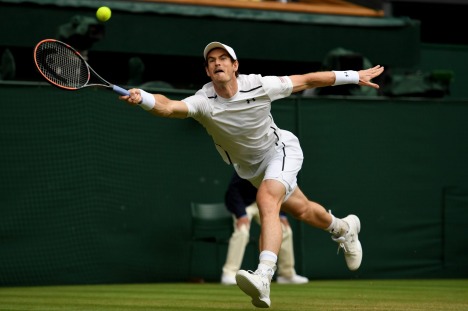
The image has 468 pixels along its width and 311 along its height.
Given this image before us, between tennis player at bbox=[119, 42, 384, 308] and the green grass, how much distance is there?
823 millimetres

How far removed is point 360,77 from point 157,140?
4.75 meters

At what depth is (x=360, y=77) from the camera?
28.0 ft

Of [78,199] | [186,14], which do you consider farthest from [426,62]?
[78,199]

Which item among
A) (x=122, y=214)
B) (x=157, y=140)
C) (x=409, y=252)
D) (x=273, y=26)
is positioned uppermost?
(x=273, y=26)

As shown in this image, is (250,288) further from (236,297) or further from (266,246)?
(236,297)

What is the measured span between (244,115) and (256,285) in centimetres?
159

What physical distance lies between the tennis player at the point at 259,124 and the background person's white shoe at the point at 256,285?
5.7 inches

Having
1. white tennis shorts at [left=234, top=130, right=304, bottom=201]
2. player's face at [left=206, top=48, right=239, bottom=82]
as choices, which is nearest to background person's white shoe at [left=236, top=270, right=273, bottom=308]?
white tennis shorts at [left=234, top=130, right=304, bottom=201]

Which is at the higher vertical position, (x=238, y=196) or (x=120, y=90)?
(x=120, y=90)

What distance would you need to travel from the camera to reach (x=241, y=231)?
12.4 metres

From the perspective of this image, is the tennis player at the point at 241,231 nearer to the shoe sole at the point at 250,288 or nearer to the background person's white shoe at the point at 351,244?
the background person's white shoe at the point at 351,244

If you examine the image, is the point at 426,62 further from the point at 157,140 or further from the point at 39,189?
the point at 39,189

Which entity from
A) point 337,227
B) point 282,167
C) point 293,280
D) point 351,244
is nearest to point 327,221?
point 337,227

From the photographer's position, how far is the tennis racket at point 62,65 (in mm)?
7910
